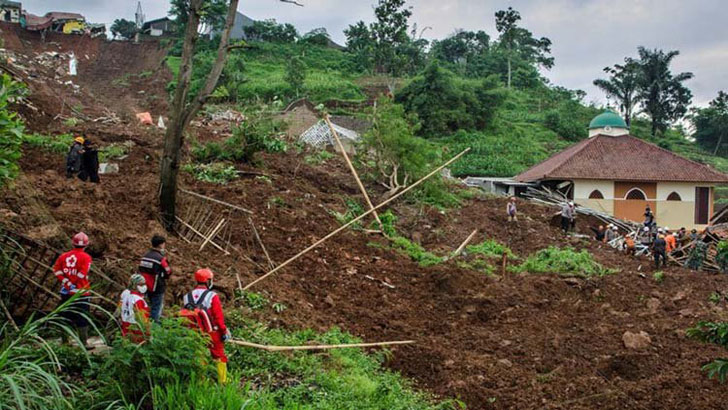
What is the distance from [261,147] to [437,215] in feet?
18.1

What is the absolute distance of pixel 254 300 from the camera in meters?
9.15

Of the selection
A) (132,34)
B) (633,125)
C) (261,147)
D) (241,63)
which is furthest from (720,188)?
(132,34)

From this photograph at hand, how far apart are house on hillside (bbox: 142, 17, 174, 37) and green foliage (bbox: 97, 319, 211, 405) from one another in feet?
200

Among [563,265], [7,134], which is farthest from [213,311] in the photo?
[563,265]

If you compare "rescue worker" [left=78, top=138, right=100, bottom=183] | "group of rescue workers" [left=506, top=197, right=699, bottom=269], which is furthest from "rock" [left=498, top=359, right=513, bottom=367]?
"group of rescue workers" [left=506, top=197, right=699, bottom=269]

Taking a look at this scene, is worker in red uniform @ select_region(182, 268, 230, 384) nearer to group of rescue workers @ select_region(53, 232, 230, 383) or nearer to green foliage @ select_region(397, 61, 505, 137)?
group of rescue workers @ select_region(53, 232, 230, 383)

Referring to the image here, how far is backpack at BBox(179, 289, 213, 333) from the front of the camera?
601 cm

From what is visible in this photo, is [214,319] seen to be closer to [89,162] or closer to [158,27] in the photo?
[89,162]

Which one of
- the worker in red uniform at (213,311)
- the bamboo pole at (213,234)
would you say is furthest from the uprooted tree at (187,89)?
the worker in red uniform at (213,311)

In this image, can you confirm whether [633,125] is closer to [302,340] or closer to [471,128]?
[471,128]

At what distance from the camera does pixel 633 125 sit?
5838 centimetres

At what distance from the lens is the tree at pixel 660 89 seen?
2037 inches

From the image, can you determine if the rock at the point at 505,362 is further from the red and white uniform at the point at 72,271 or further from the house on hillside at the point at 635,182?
the house on hillside at the point at 635,182

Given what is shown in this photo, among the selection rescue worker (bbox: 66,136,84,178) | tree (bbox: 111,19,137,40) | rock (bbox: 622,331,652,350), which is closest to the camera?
rock (bbox: 622,331,652,350)
